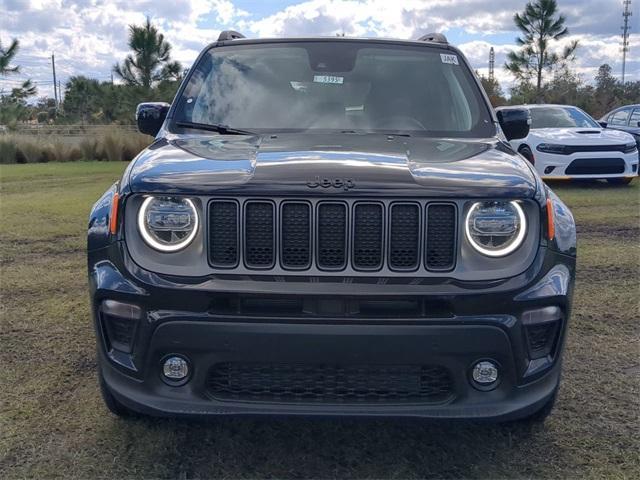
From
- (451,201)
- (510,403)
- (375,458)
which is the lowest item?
(375,458)

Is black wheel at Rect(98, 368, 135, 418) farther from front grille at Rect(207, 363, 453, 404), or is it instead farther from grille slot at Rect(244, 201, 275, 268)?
grille slot at Rect(244, 201, 275, 268)

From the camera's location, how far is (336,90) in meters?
3.93

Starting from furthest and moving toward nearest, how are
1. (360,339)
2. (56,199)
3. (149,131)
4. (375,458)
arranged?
1. (56,199)
2. (149,131)
3. (375,458)
4. (360,339)

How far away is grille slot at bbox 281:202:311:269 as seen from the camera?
257 cm

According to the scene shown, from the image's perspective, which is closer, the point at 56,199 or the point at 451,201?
the point at 451,201

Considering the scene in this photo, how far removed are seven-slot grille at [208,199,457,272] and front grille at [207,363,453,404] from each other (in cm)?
39

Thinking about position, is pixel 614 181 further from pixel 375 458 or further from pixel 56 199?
pixel 375 458

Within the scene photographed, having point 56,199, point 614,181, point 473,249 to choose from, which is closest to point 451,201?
point 473,249

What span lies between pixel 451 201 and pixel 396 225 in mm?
221

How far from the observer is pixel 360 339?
2.49m

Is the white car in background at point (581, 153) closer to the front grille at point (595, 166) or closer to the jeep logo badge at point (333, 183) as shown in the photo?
the front grille at point (595, 166)

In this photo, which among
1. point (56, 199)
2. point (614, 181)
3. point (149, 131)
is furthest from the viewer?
point (614, 181)

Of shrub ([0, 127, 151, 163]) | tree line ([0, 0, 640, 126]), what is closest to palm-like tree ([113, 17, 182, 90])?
tree line ([0, 0, 640, 126])

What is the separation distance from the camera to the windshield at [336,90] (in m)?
3.75
